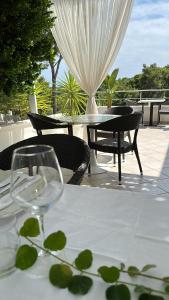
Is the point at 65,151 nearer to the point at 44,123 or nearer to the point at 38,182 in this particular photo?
the point at 38,182

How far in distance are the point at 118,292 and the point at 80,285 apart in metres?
0.08

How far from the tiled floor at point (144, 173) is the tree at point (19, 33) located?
8.17ft

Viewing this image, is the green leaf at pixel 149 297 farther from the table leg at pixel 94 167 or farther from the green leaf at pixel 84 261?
the table leg at pixel 94 167

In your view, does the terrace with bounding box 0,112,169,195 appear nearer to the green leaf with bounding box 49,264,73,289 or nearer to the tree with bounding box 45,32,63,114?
the tree with bounding box 45,32,63,114

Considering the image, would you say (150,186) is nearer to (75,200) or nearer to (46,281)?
(75,200)

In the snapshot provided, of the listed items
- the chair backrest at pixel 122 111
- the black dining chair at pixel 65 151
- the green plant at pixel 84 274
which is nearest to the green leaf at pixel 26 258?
the green plant at pixel 84 274

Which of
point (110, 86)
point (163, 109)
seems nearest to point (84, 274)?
point (110, 86)

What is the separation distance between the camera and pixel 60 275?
1.96 ft

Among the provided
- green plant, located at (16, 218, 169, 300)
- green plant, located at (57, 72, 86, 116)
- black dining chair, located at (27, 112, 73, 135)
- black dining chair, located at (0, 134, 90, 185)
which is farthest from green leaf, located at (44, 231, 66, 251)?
green plant, located at (57, 72, 86, 116)

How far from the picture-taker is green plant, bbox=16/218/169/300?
1.81 feet

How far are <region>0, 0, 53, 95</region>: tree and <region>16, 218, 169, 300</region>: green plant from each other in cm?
55

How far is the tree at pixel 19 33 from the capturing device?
37.4 inches

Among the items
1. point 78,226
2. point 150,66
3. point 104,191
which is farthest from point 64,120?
point 150,66

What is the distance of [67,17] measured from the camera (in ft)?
15.0
